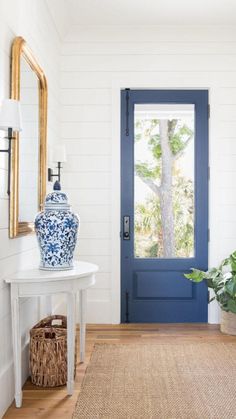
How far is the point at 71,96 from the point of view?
4445 millimetres

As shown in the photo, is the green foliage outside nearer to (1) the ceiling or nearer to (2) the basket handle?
(1) the ceiling

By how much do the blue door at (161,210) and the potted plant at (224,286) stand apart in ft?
1.04

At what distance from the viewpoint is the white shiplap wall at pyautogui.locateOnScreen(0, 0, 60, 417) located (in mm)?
2545

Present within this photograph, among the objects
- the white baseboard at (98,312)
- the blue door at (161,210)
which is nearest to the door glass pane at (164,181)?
the blue door at (161,210)

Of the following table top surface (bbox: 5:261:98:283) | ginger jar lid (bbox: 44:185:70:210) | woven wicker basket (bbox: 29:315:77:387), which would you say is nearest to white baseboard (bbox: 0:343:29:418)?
woven wicker basket (bbox: 29:315:77:387)

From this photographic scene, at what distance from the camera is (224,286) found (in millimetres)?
3957

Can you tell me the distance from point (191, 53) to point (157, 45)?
321 mm

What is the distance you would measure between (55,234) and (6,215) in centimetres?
34

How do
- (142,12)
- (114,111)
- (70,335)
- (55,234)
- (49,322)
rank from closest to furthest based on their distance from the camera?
1. (70,335)
2. (55,234)
3. (49,322)
4. (142,12)
5. (114,111)

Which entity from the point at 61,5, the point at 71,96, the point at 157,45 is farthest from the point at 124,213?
the point at 61,5

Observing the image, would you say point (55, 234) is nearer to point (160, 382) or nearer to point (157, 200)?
point (160, 382)

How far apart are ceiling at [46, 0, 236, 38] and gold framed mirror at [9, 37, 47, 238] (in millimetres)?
889

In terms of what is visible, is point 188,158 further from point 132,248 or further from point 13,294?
point 13,294

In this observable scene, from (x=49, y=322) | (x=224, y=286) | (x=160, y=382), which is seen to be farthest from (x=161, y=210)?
(x=160, y=382)
